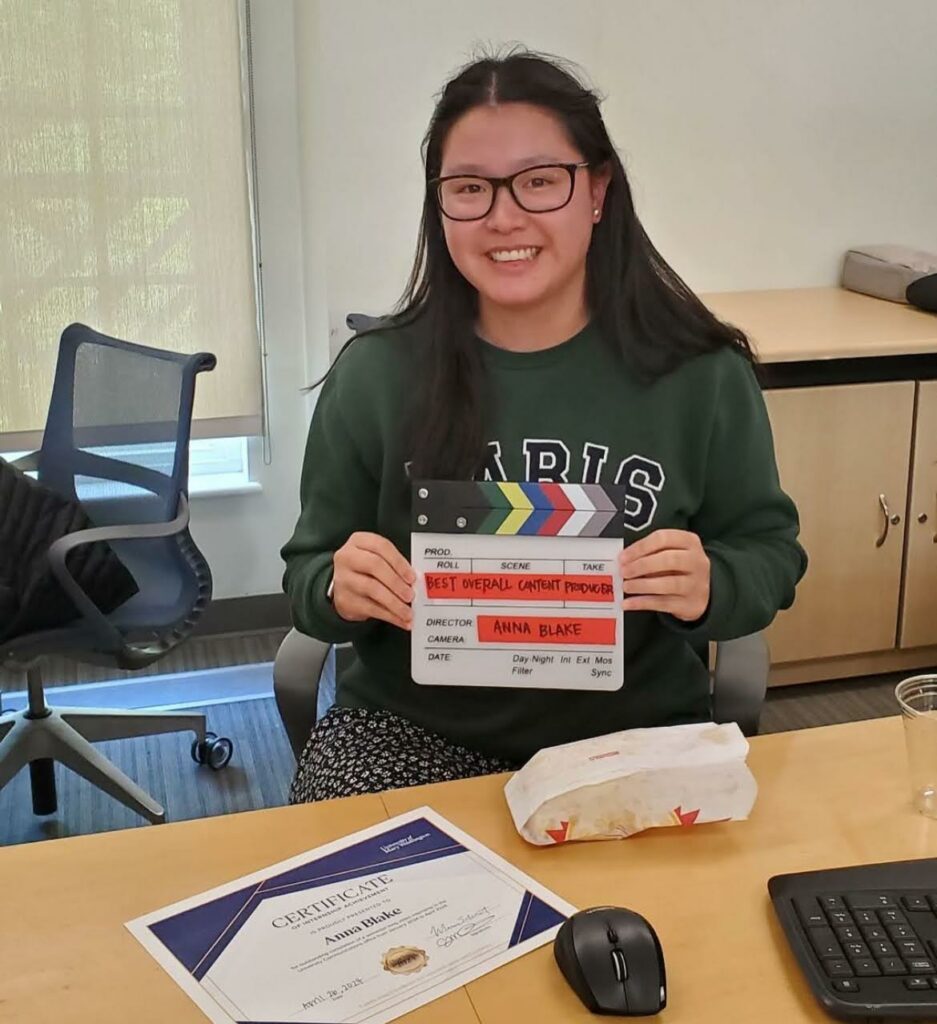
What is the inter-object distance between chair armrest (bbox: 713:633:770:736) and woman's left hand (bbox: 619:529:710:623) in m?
0.24

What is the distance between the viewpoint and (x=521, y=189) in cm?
157

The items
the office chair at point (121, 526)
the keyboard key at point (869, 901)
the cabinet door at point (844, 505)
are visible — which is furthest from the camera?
the cabinet door at point (844, 505)

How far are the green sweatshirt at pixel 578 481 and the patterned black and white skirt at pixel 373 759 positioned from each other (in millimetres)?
20

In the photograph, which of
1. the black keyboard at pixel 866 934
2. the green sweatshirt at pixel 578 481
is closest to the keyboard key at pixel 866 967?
the black keyboard at pixel 866 934

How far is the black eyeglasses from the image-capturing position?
5.14 ft

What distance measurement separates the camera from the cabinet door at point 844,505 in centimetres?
302

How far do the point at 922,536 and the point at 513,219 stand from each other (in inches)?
80.1

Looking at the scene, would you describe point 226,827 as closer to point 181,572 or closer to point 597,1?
point 181,572

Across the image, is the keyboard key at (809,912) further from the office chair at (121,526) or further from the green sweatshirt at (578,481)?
the office chair at (121,526)

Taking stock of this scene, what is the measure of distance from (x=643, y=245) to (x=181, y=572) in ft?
4.49

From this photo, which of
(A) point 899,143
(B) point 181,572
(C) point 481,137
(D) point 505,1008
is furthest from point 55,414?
(A) point 899,143

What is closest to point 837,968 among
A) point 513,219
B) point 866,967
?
point 866,967

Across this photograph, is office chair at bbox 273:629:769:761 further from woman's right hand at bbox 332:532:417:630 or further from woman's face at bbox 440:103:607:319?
woman's face at bbox 440:103:607:319

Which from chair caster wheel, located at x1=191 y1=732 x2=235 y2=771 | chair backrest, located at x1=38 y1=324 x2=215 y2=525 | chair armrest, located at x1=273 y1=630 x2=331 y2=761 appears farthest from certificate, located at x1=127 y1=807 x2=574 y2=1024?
Result: chair caster wheel, located at x1=191 y1=732 x2=235 y2=771
